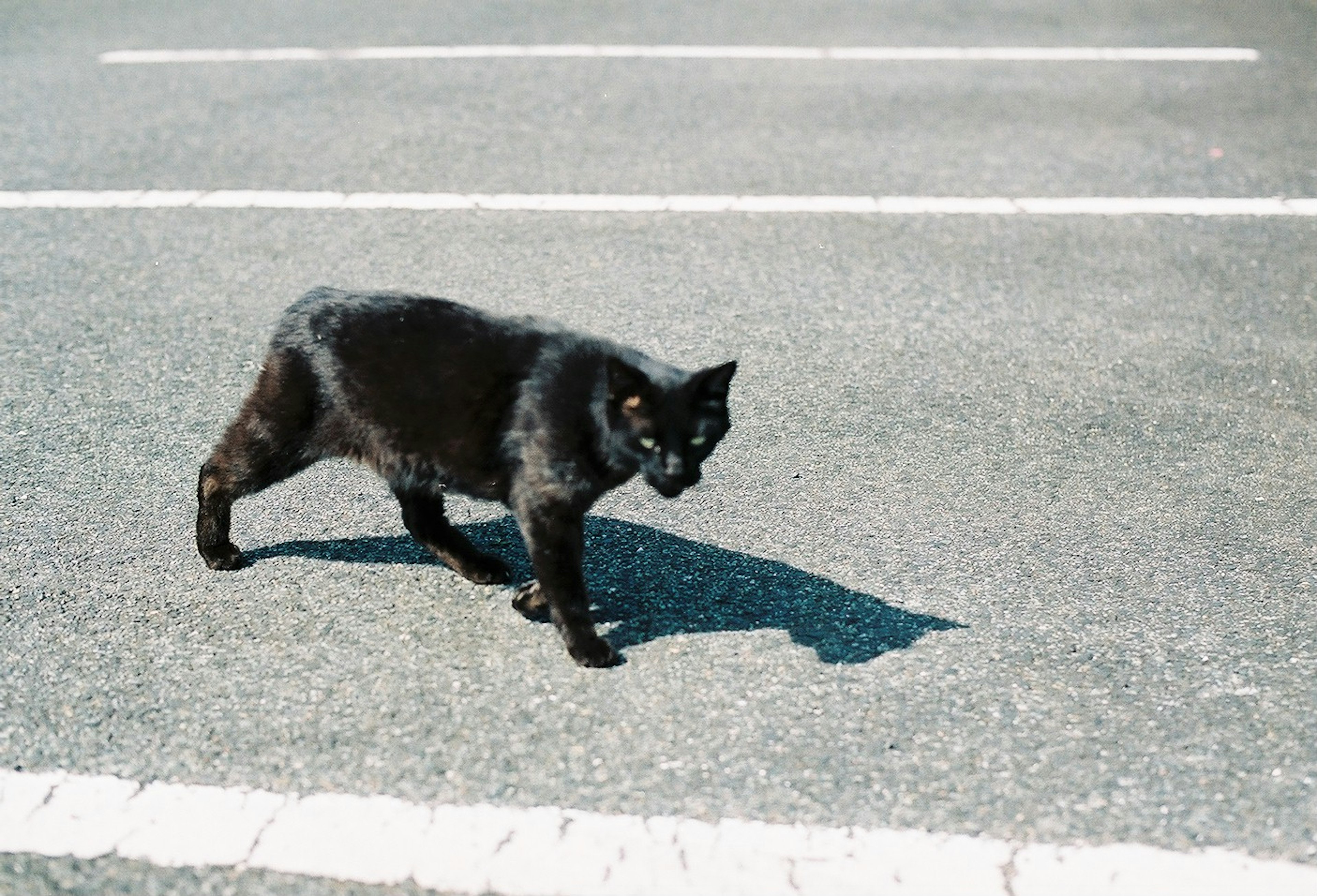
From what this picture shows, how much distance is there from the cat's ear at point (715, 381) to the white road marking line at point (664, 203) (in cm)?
307

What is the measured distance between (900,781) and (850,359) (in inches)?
90.9

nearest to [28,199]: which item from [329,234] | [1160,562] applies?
[329,234]

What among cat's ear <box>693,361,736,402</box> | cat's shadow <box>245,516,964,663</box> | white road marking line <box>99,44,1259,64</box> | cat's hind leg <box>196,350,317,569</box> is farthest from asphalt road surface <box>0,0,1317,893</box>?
cat's ear <box>693,361,736,402</box>

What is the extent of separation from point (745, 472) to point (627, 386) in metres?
1.09

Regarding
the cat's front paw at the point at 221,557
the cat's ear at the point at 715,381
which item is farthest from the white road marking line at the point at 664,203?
the cat's ear at the point at 715,381

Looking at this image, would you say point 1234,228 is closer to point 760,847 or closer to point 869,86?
point 869,86

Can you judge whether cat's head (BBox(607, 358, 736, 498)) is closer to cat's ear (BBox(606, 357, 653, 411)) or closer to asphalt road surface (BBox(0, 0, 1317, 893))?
cat's ear (BBox(606, 357, 653, 411))

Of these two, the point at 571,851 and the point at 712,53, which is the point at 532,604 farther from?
the point at 712,53

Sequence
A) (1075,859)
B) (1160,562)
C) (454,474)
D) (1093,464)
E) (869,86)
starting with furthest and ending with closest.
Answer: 1. (869,86)
2. (1093,464)
3. (1160,562)
4. (454,474)
5. (1075,859)

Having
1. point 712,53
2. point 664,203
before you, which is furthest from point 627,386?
point 712,53

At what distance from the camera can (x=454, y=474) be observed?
342 centimetres

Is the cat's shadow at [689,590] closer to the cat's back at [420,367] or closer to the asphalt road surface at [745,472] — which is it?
the asphalt road surface at [745,472]

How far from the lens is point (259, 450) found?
3.50 m

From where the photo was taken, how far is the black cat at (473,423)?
321 centimetres
